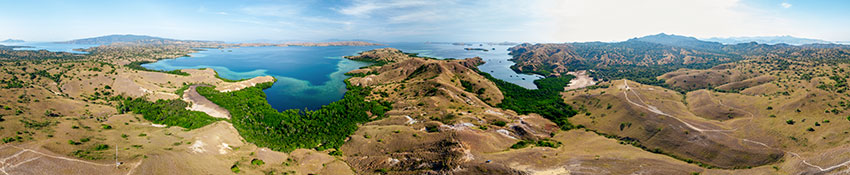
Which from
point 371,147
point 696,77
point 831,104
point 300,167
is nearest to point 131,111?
point 300,167

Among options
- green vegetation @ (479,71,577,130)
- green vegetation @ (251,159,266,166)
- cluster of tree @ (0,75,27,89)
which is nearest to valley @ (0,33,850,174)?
green vegetation @ (251,159,266,166)

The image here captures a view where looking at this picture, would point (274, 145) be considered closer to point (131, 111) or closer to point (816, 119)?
point (131, 111)

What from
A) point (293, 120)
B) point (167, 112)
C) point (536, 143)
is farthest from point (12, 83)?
point (536, 143)

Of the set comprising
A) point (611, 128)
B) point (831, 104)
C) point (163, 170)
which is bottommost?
point (611, 128)

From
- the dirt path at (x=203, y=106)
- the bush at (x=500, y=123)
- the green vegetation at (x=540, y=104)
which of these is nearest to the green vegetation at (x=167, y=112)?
the dirt path at (x=203, y=106)

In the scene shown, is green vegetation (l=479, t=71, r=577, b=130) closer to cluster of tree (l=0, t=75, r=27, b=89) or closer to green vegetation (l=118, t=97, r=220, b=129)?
green vegetation (l=118, t=97, r=220, b=129)

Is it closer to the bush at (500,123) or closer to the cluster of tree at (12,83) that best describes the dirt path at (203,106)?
the cluster of tree at (12,83)

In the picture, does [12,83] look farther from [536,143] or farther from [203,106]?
[536,143]
